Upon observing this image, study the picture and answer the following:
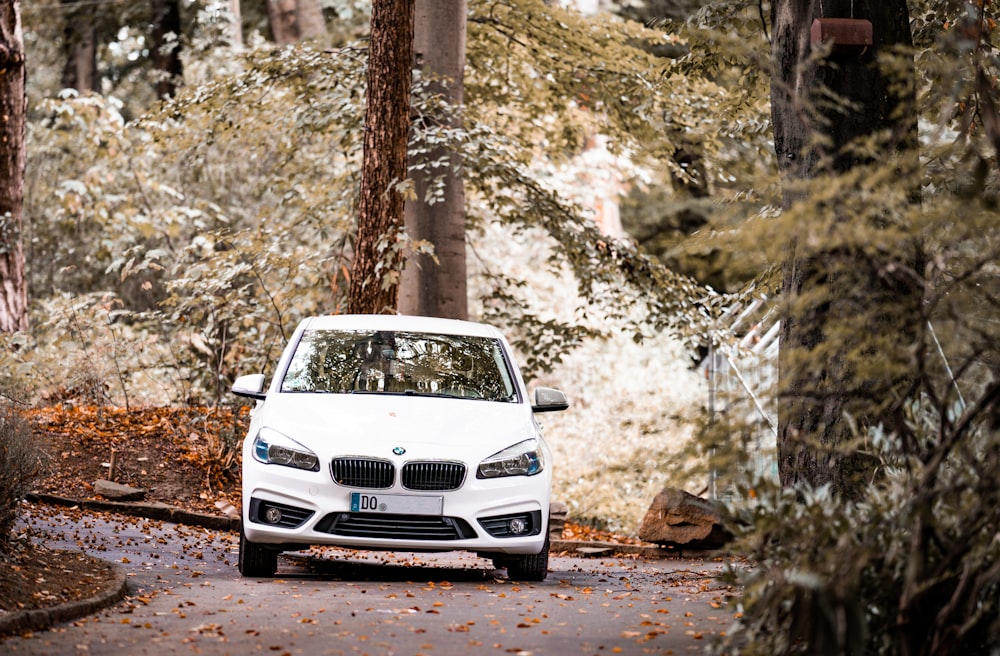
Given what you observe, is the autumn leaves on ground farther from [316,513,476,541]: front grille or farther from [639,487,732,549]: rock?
[316,513,476,541]: front grille

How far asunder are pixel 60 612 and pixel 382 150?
7.47 m

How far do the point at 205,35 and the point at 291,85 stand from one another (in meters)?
12.2

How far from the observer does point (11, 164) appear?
677 inches

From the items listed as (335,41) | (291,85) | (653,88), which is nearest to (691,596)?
(653,88)

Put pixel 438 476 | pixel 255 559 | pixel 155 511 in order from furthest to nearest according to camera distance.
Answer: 1. pixel 155 511
2. pixel 255 559
3. pixel 438 476

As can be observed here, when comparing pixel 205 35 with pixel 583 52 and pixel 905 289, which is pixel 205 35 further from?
pixel 905 289

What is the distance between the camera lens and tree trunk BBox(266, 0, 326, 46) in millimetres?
22250

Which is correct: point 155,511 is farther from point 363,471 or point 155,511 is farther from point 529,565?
point 529,565

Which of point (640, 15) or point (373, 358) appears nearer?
point (373, 358)

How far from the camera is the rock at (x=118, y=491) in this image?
41.5ft

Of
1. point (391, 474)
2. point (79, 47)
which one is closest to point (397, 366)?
point (391, 474)

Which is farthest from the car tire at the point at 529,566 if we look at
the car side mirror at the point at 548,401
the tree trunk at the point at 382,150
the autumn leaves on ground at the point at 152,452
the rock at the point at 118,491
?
the rock at the point at 118,491

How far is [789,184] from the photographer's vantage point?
4801 millimetres

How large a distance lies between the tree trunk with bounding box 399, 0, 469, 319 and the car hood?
18.3 feet
